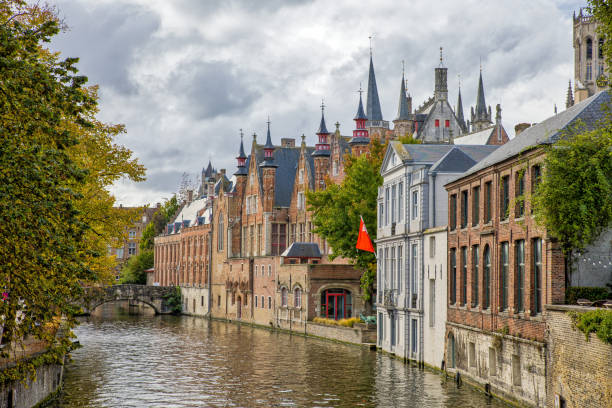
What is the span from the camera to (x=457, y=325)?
34.1 metres

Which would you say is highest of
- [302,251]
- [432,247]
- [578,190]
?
[578,190]

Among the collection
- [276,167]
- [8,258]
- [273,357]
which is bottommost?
[273,357]

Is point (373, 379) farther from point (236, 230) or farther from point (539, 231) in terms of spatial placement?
point (236, 230)

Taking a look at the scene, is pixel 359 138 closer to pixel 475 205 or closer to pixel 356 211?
pixel 356 211

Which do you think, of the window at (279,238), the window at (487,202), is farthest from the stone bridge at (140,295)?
the window at (487,202)

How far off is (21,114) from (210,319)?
7201 centimetres

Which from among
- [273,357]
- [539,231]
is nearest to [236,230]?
[273,357]

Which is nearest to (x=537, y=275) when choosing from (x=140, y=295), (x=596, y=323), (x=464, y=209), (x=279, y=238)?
(x=596, y=323)

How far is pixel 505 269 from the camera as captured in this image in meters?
29.4

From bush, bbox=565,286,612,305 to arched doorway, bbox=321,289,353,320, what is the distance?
34907mm

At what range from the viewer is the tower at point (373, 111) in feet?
285

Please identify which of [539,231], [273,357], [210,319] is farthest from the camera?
[210,319]

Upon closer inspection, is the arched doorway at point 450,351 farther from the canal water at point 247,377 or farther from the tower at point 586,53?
the tower at point 586,53

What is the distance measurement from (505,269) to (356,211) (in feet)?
76.6
